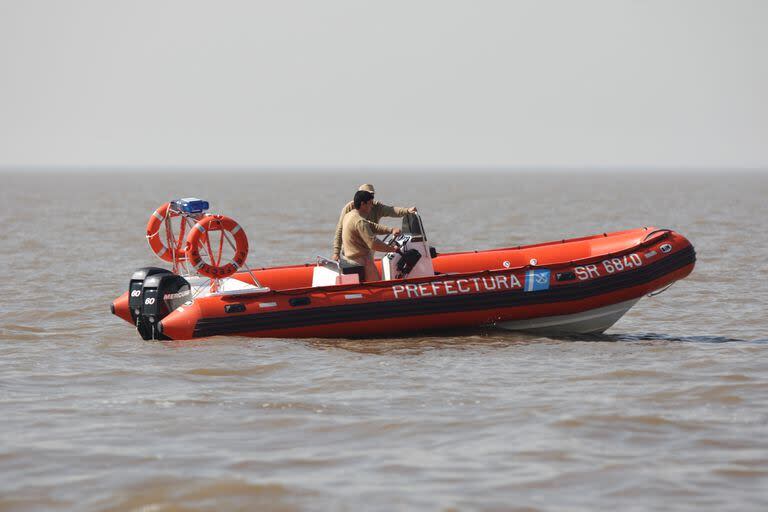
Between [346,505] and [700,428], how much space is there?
9.18 feet

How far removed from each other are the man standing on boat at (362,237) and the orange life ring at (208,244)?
106 centimetres

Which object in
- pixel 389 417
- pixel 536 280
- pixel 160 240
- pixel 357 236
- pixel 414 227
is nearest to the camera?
pixel 389 417

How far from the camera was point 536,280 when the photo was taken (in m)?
11.8

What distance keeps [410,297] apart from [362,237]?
0.80 metres

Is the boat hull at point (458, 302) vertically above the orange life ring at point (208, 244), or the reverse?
the orange life ring at point (208, 244)

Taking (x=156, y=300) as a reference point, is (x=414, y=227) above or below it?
above

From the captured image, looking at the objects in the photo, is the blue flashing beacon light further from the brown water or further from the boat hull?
the brown water

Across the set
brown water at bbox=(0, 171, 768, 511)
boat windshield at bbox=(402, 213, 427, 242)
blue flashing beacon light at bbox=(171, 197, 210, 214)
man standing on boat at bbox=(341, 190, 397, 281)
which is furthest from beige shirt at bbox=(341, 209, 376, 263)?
blue flashing beacon light at bbox=(171, 197, 210, 214)

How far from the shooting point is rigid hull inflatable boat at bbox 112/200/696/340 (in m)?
11.6

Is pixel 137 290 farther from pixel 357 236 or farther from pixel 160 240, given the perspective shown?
pixel 357 236

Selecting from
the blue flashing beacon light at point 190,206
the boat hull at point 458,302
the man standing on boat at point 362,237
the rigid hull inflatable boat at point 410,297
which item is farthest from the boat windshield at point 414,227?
the blue flashing beacon light at point 190,206

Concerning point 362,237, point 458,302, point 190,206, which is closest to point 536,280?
point 458,302

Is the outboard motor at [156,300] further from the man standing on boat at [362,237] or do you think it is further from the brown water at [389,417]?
the man standing on boat at [362,237]

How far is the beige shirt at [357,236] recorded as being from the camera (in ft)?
38.8
